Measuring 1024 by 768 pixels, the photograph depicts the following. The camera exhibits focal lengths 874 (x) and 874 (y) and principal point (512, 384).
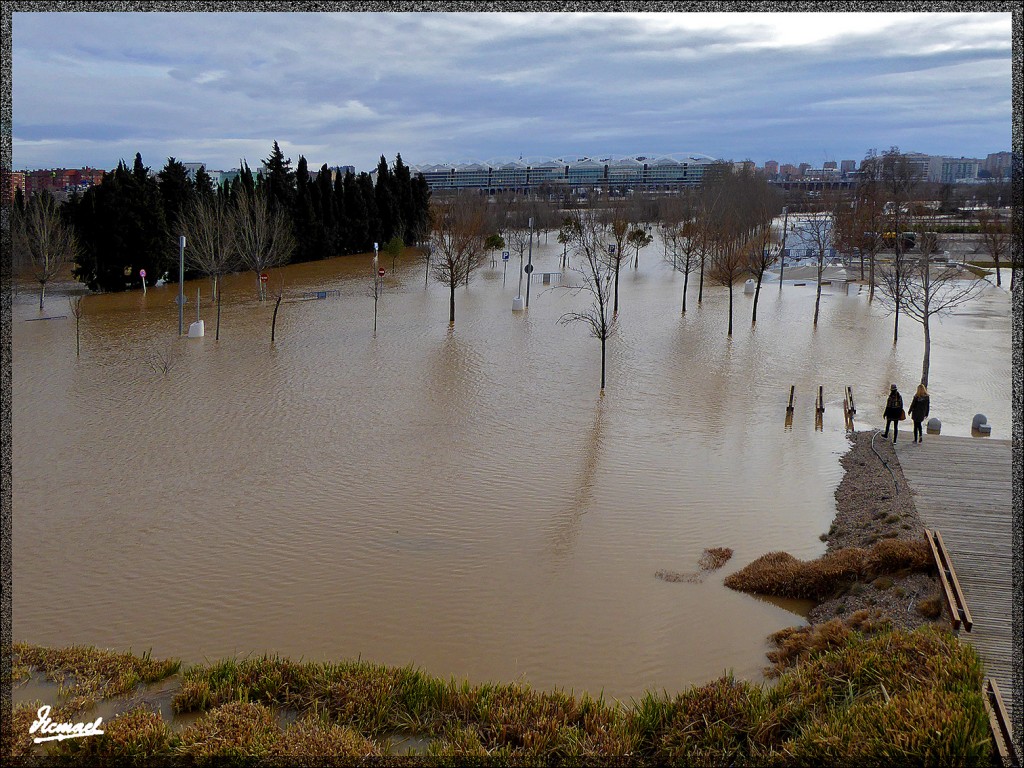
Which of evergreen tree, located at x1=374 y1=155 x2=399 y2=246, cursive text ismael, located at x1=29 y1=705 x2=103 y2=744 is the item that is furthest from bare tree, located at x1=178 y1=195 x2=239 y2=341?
cursive text ismael, located at x1=29 y1=705 x2=103 y2=744

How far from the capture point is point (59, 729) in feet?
18.0

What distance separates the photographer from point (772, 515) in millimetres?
12758

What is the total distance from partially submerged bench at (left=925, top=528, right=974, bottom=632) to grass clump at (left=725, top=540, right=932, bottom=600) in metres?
0.49

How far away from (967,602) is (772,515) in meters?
4.65

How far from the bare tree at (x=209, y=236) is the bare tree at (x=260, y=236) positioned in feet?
1.36

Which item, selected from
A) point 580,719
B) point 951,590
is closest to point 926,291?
point 951,590

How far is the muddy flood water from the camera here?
940 cm

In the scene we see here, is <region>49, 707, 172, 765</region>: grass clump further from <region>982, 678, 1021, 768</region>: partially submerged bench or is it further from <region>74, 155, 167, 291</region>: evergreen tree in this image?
<region>74, 155, 167, 291</region>: evergreen tree

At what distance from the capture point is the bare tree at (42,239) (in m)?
30.9

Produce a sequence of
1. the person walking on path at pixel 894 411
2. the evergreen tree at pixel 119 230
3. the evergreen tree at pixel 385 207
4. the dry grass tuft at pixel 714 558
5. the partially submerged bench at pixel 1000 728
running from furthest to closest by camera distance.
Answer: the evergreen tree at pixel 385 207 → the evergreen tree at pixel 119 230 → the person walking on path at pixel 894 411 → the dry grass tuft at pixel 714 558 → the partially submerged bench at pixel 1000 728

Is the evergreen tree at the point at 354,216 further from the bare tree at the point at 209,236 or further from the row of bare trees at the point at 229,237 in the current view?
the bare tree at the point at 209,236

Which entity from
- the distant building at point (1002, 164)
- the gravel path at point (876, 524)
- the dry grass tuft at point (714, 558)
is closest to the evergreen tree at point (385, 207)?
the distant building at point (1002, 164)

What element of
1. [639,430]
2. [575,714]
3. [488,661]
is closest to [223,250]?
[639,430]

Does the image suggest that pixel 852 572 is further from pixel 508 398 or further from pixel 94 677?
pixel 508 398
